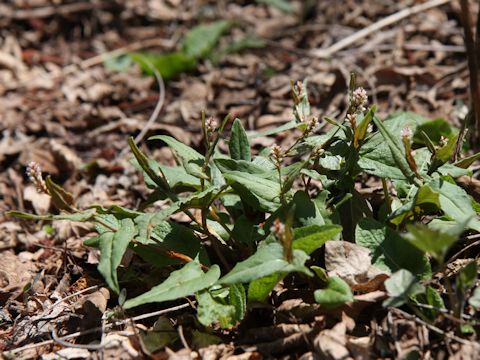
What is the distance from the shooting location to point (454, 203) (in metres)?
2.23

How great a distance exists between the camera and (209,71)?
518 cm

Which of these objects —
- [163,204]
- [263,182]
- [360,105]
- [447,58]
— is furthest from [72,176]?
[447,58]

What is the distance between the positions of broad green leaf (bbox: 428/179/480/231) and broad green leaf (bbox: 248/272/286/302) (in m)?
0.67

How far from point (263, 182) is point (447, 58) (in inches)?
110

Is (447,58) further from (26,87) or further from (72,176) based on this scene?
(26,87)

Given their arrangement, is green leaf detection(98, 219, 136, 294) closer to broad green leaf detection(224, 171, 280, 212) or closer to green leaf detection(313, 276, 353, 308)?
broad green leaf detection(224, 171, 280, 212)

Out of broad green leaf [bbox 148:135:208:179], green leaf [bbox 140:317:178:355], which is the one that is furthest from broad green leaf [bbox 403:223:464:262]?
green leaf [bbox 140:317:178:355]

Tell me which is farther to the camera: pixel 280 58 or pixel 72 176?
pixel 280 58

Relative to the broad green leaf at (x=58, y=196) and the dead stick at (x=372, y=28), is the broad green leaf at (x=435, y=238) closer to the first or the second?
the broad green leaf at (x=58, y=196)

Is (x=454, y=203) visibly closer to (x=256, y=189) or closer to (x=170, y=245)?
(x=256, y=189)

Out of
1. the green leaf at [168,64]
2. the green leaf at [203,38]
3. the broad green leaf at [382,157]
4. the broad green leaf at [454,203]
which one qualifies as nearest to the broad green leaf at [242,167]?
the broad green leaf at [382,157]

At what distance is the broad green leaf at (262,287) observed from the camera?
2.28 m

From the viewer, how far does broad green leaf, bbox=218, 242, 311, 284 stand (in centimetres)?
206

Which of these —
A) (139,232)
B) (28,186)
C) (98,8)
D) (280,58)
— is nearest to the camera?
(139,232)
